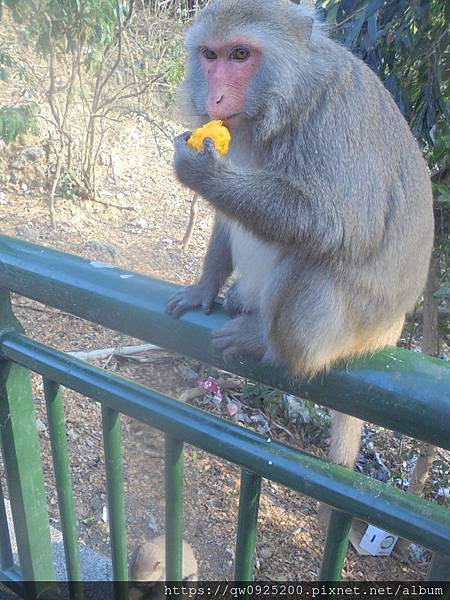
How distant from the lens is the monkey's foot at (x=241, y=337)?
4.37ft

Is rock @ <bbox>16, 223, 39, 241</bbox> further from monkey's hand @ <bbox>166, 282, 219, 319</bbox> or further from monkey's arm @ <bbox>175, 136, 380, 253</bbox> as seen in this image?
monkey's arm @ <bbox>175, 136, 380, 253</bbox>

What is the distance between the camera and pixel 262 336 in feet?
5.98

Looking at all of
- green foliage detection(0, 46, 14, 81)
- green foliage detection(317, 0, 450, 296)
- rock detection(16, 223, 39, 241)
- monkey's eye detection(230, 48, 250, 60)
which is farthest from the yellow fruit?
green foliage detection(0, 46, 14, 81)

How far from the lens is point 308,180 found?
5.84 feet

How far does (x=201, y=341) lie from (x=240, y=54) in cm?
101

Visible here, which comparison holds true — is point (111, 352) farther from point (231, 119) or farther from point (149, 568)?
point (231, 119)

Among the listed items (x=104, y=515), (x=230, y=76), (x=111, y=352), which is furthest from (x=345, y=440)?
(x=111, y=352)

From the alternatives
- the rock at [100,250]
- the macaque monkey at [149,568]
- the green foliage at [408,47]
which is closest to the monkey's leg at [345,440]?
the macaque monkey at [149,568]

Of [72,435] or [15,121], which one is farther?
[15,121]

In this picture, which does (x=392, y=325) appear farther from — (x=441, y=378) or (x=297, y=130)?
(x=441, y=378)

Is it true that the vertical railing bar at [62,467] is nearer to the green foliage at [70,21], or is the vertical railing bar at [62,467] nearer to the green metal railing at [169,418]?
the green metal railing at [169,418]

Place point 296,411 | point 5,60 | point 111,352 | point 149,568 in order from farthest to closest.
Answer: point 5,60 → point 111,352 → point 296,411 → point 149,568

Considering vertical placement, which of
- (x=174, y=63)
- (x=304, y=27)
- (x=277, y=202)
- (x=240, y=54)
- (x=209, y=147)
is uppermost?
(x=304, y=27)

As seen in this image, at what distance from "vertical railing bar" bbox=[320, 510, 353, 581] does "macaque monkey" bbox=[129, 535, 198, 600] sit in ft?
3.42
